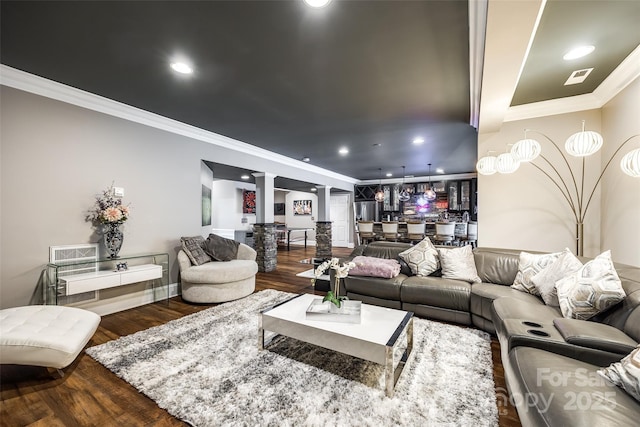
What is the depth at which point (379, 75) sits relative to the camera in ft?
8.38

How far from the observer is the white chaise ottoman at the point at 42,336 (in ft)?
5.73

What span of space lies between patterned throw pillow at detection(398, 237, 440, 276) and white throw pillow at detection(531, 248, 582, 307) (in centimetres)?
106

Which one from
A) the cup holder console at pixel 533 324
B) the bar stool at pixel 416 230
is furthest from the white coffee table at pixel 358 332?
the bar stool at pixel 416 230

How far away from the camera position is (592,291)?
5.95ft

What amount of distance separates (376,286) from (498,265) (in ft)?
4.86

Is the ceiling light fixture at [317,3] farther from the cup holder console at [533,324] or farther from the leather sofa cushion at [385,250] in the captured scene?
the leather sofa cushion at [385,250]

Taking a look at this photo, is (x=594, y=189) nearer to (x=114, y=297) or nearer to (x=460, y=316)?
(x=460, y=316)

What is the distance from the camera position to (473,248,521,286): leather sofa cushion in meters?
2.97

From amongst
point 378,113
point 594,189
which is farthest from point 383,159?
point 594,189

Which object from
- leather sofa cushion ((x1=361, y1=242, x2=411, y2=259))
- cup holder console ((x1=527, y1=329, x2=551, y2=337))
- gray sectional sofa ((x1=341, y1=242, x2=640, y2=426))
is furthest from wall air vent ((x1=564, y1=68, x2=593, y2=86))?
cup holder console ((x1=527, y1=329, x2=551, y2=337))

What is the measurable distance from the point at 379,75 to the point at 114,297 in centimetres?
416

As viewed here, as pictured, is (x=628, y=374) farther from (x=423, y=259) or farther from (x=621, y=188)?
(x=621, y=188)

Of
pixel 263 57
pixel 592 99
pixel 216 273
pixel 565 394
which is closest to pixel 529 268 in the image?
pixel 565 394

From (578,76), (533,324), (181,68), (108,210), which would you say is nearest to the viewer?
(533,324)
